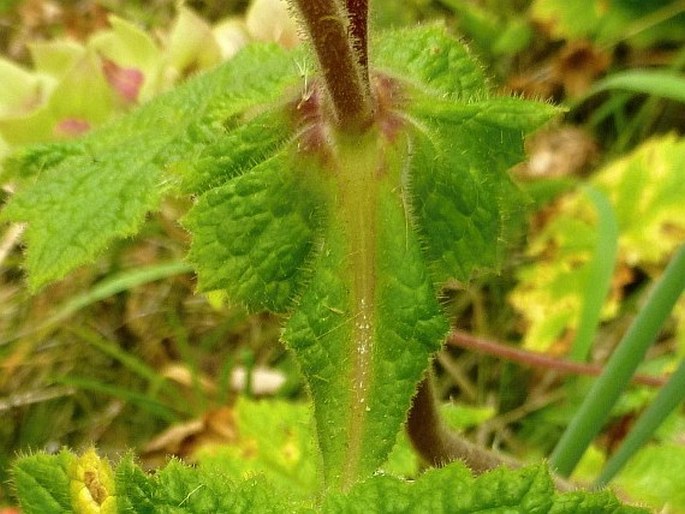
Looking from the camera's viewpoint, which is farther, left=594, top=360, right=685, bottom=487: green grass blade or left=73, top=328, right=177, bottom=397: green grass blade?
left=73, top=328, right=177, bottom=397: green grass blade

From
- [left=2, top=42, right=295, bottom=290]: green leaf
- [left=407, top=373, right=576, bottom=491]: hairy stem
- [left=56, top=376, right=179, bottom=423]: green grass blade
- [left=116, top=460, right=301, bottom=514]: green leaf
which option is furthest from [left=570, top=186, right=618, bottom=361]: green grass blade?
[left=116, top=460, right=301, bottom=514]: green leaf

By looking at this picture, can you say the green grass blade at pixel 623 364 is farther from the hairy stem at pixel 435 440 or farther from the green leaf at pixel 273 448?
the green leaf at pixel 273 448

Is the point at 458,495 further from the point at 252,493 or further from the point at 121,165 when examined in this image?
the point at 121,165

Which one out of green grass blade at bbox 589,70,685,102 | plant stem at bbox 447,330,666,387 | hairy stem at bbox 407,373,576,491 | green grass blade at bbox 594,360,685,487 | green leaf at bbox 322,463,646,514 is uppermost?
green leaf at bbox 322,463,646,514

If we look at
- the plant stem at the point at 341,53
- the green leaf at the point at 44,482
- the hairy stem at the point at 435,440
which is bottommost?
the hairy stem at the point at 435,440

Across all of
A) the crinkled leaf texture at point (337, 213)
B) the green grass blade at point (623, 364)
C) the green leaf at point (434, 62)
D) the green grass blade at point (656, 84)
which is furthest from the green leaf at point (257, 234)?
the green grass blade at point (656, 84)

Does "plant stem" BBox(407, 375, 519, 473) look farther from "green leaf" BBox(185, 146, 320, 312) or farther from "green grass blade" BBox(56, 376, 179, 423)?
"green grass blade" BBox(56, 376, 179, 423)

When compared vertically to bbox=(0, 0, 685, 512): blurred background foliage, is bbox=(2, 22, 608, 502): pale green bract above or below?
above

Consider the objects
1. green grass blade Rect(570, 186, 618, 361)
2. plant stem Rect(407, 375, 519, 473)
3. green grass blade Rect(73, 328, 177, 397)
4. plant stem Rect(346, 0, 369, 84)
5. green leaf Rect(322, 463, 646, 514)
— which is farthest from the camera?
green grass blade Rect(73, 328, 177, 397)
